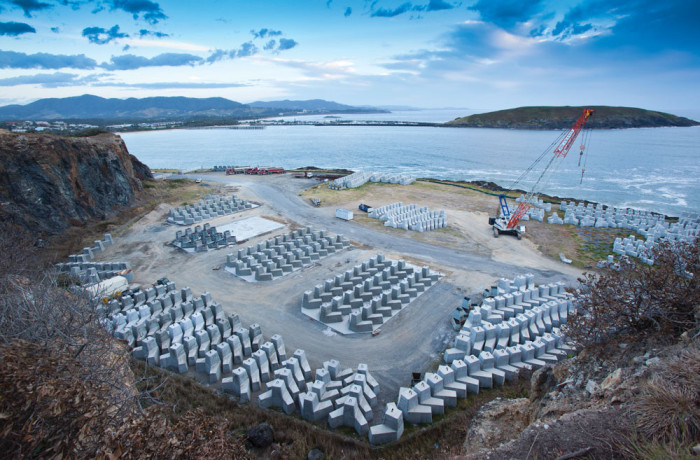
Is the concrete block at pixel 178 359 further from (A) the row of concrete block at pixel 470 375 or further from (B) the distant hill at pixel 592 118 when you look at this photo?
(B) the distant hill at pixel 592 118

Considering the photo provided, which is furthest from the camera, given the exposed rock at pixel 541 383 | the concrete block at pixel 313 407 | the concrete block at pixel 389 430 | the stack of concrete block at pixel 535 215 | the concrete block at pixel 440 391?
the stack of concrete block at pixel 535 215

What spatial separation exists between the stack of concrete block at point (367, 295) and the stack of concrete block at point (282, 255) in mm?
3759

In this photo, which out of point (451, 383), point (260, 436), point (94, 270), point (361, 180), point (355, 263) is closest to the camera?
point (260, 436)

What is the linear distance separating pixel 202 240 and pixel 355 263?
11.0m

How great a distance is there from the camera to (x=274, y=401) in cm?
1051

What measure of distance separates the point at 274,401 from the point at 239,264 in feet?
34.2

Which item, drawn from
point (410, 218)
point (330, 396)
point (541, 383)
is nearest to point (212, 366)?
point (330, 396)

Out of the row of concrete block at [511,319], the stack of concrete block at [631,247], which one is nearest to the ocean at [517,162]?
the stack of concrete block at [631,247]

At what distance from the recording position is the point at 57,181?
28.3 metres

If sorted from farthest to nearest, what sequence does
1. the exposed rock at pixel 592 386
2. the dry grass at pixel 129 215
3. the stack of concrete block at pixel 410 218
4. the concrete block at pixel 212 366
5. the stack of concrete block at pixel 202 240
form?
the stack of concrete block at pixel 410 218, the dry grass at pixel 129 215, the stack of concrete block at pixel 202 240, the concrete block at pixel 212 366, the exposed rock at pixel 592 386

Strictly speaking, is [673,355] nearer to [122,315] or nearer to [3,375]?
[3,375]

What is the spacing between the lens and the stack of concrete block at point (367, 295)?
15.0 m

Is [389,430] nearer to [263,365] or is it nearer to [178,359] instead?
[263,365]

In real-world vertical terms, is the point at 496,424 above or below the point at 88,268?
above
